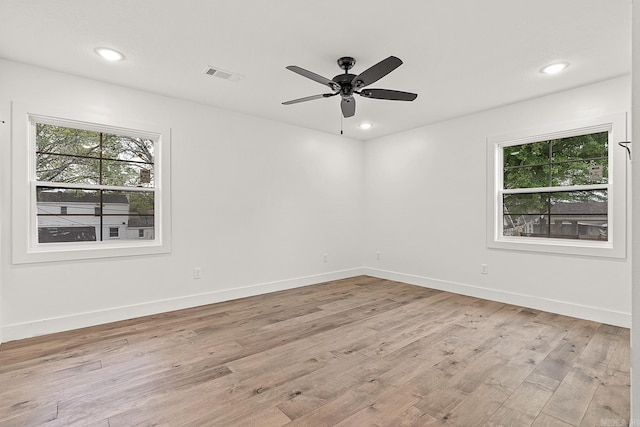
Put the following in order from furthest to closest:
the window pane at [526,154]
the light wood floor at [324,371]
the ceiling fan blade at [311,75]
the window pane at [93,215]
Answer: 1. the window pane at [526,154]
2. the window pane at [93,215]
3. the ceiling fan blade at [311,75]
4. the light wood floor at [324,371]

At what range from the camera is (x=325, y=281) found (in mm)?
5387

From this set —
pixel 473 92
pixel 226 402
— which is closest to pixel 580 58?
pixel 473 92

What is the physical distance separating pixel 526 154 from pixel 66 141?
17.7ft

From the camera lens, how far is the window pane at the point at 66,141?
3209 millimetres

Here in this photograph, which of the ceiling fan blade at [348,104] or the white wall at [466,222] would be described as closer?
the ceiling fan blade at [348,104]

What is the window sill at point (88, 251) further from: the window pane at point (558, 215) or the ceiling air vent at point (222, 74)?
the window pane at point (558, 215)

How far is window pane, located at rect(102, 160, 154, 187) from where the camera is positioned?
11.7 feet

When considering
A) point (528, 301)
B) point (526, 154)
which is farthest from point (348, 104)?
point (528, 301)

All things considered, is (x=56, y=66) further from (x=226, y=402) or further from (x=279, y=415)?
(x=279, y=415)

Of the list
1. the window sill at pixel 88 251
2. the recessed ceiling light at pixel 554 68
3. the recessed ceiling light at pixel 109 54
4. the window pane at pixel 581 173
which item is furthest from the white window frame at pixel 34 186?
the window pane at pixel 581 173

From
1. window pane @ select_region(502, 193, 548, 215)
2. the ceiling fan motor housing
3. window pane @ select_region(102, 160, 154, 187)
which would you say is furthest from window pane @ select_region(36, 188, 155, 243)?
window pane @ select_region(502, 193, 548, 215)

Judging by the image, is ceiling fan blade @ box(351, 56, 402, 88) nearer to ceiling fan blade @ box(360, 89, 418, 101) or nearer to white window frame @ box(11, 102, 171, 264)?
ceiling fan blade @ box(360, 89, 418, 101)

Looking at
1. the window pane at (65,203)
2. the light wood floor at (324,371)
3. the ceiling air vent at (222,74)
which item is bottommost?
the light wood floor at (324,371)

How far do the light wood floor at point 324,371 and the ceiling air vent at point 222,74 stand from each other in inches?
102
